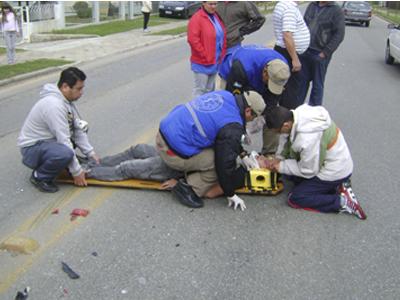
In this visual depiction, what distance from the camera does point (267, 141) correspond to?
202 inches

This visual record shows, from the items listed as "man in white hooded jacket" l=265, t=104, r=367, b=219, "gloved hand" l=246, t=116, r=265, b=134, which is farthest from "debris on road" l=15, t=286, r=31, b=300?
"gloved hand" l=246, t=116, r=265, b=134

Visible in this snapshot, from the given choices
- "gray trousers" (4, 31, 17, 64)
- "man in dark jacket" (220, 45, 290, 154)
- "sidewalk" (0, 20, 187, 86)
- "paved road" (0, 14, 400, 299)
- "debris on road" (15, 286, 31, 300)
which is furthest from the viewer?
"sidewalk" (0, 20, 187, 86)

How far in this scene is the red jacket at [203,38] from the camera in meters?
5.61

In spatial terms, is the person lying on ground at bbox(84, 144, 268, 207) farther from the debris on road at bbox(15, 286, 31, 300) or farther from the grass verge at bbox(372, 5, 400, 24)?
the grass verge at bbox(372, 5, 400, 24)

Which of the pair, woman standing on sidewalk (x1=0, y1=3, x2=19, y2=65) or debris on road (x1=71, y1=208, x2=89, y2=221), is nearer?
debris on road (x1=71, y1=208, x2=89, y2=221)

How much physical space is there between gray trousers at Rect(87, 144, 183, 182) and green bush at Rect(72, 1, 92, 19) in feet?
72.0

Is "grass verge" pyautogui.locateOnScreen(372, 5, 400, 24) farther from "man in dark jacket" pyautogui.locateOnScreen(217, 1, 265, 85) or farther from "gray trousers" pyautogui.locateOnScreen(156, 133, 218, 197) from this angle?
"gray trousers" pyautogui.locateOnScreen(156, 133, 218, 197)

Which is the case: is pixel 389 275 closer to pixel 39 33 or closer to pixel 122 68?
pixel 122 68

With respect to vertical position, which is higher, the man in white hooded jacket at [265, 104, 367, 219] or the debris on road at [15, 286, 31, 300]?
the man in white hooded jacket at [265, 104, 367, 219]

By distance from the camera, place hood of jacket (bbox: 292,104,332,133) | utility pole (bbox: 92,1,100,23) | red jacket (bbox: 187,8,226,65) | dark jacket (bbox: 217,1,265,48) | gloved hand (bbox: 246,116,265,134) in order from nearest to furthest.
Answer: hood of jacket (bbox: 292,104,332,133) < gloved hand (bbox: 246,116,265,134) < red jacket (bbox: 187,8,226,65) < dark jacket (bbox: 217,1,265,48) < utility pole (bbox: 92,1,100,23)

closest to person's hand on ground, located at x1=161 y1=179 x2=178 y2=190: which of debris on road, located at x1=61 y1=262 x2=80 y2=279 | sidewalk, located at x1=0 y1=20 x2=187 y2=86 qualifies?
debris on road, located at x1=61 y1=262 x2=80 y2=279

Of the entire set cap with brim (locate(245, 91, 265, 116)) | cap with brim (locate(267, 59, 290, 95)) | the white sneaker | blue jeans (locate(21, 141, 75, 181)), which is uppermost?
cap with brim (locate(267, 59, 290, 95))

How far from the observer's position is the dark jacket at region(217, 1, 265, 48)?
5.93 metres

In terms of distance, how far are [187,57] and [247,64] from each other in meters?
8.97
